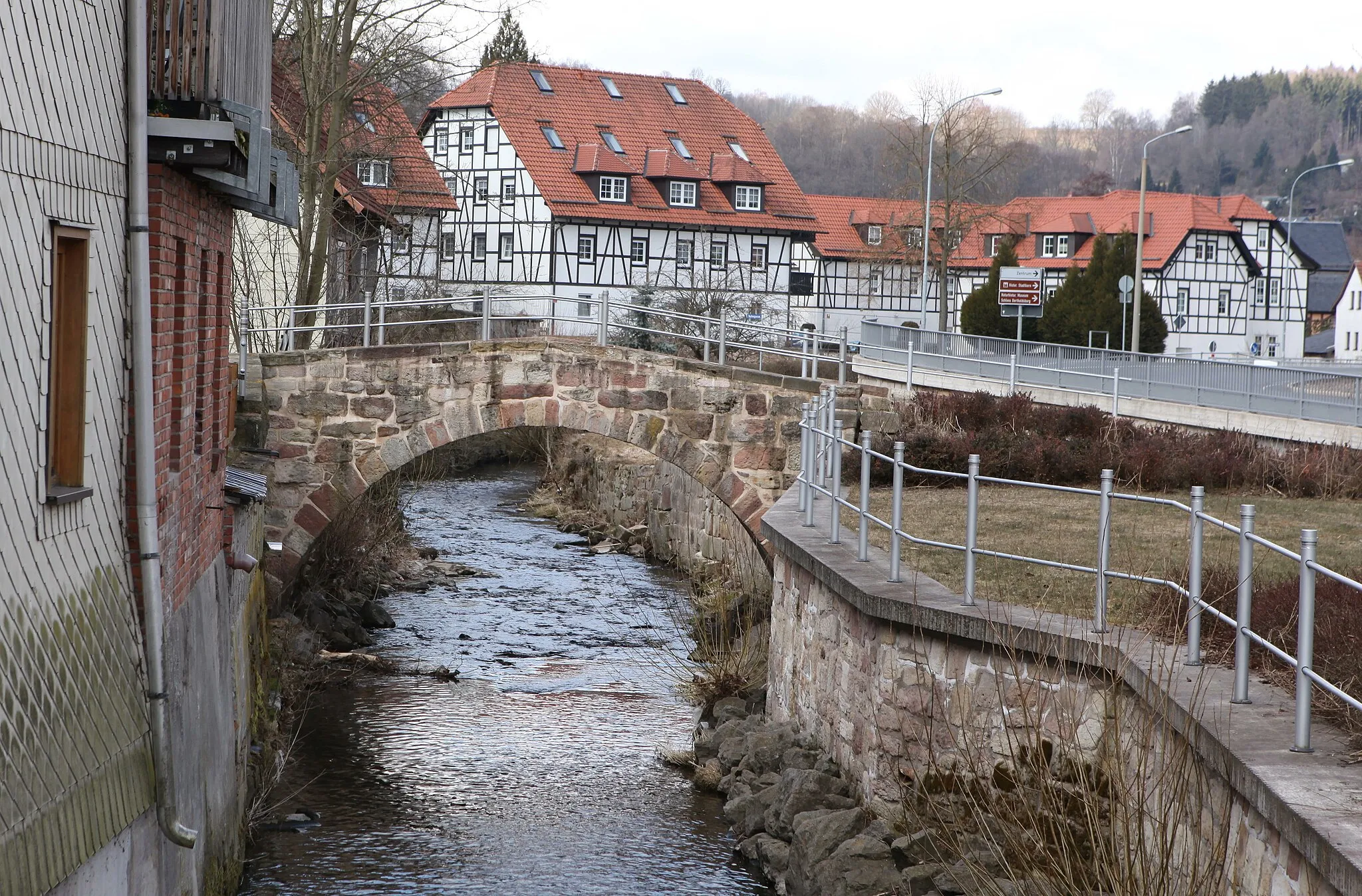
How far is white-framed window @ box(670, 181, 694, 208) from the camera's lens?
1890 inches

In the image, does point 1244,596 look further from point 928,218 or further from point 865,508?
point 928,218

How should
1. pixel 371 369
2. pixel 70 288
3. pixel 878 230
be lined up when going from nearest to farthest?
pixel 70 288, pixel 371 369, pixel 878 230

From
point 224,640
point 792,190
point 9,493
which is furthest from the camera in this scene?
point 792,190

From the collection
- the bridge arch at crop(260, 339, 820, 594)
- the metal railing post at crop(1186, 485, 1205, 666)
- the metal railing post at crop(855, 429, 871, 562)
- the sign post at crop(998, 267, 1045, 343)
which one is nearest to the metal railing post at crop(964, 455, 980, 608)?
the metal railing post at crop(855, 429, 871, 562)

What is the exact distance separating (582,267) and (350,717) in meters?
33.0

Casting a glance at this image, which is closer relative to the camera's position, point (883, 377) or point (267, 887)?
point (267, 887)

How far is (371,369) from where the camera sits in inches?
656

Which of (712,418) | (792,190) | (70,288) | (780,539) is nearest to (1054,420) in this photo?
(712,418)

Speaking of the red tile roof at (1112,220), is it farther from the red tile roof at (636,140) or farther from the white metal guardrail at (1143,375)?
the white metal guardrail at (1143,375)

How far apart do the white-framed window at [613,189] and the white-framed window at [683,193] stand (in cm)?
167

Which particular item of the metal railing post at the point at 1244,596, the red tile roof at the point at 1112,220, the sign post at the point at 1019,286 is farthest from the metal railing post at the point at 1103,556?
the red tile roof at the point at 1112,220

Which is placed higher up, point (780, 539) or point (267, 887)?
point (780, 539)

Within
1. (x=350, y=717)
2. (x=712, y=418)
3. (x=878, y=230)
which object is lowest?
(x=350, y=717)

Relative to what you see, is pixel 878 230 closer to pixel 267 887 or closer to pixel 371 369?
pixel 371 369
